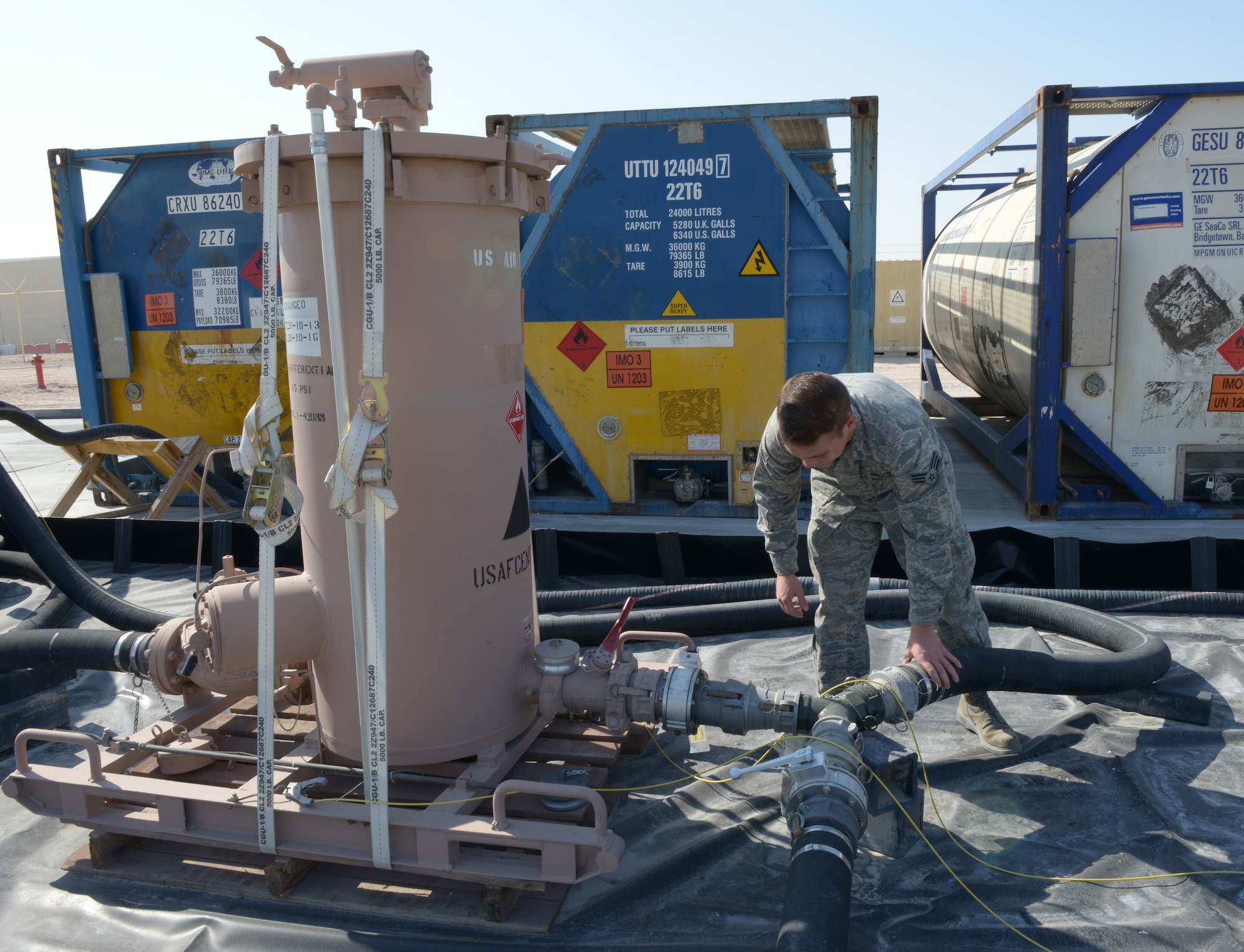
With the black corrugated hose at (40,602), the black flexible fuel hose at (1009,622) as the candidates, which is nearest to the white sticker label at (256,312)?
the black corrugated hose at (40,602)

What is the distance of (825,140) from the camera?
7.73 m

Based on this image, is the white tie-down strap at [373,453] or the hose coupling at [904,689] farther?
the hose coupling at [904,689]

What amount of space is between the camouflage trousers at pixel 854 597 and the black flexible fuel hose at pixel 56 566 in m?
3.03

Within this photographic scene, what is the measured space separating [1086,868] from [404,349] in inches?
99.1

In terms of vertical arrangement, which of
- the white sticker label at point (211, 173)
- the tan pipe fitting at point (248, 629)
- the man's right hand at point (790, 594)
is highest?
the white sticker label at point (211, 173)

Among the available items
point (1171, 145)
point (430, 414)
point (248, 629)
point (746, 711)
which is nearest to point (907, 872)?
point (746, 711)

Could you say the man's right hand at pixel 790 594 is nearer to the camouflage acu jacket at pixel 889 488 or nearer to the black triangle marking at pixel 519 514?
the camouflage acu jacket at pixel 889 488

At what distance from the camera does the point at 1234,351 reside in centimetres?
560

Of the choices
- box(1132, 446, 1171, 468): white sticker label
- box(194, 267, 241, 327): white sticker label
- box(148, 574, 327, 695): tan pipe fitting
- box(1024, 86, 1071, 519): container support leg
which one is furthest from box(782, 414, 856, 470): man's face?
box(194, 267, 241, 327): white sticker label

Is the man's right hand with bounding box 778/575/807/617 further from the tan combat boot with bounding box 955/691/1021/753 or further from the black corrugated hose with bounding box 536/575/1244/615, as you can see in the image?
the black corrugated hose with bounding box 536/575/1244/615

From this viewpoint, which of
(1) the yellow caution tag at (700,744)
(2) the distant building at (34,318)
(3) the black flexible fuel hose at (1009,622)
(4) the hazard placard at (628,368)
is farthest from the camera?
(2) the distant building at (34,318)

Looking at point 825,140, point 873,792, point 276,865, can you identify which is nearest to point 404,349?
point 276,865

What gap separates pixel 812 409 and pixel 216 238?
19.0ft

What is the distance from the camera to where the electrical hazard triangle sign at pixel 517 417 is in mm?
2861
